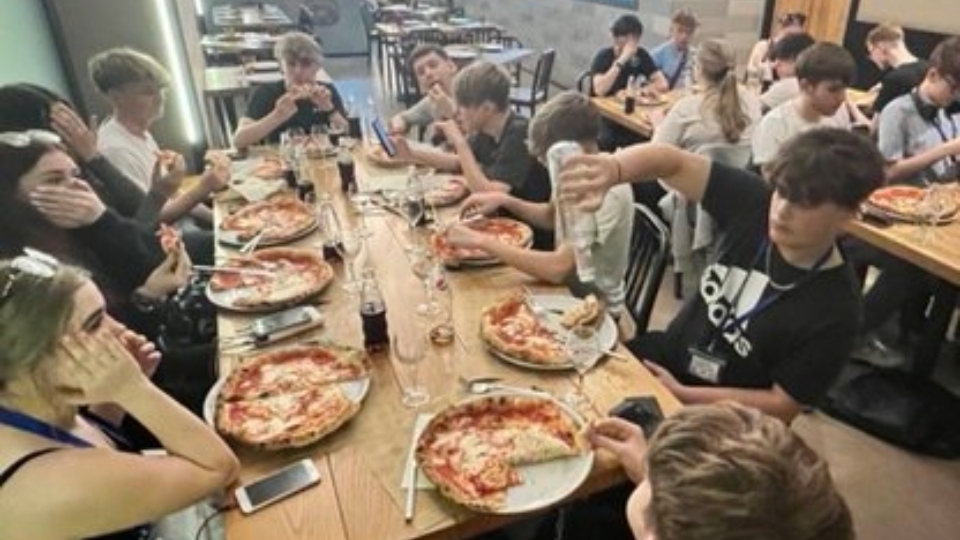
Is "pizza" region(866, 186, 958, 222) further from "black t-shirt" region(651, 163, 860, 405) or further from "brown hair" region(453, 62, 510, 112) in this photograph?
"brown hair" region(453, 62, 510, 112)

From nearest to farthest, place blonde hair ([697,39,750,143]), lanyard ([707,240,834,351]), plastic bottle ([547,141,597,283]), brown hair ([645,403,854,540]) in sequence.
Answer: brown hair ([645,403,854,540])
lanyard ([707,240,834,351])
plastic bottle ([547,141,597,283])
blonde hair ([697,39,750,143])

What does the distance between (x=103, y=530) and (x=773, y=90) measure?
166 inches

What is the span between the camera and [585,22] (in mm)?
7859

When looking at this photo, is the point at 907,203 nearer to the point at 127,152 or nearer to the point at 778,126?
the point at 778,126

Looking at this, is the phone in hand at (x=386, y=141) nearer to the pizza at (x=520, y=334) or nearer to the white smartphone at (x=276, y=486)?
the pizza at (x=520, y=334)

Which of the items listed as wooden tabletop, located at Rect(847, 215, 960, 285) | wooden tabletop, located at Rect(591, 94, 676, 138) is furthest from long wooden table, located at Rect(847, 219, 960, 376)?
wooden tabletop, located at Rect(591, 94, 676, 138)

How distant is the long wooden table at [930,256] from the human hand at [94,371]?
Result: 228 cm

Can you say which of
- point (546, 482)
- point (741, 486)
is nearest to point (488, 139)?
point (546, 482)

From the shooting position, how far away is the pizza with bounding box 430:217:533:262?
2.05 m

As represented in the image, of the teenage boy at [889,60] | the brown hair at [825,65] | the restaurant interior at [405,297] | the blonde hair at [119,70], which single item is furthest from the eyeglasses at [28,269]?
the teenage boy at [889,60]

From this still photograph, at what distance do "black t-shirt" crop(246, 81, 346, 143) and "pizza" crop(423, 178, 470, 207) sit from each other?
1.17 metres

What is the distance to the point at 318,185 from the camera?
2.81 meters

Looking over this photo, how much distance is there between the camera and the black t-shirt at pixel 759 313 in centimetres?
153

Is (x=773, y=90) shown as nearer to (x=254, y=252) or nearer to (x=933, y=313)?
(x=933, y=313)
